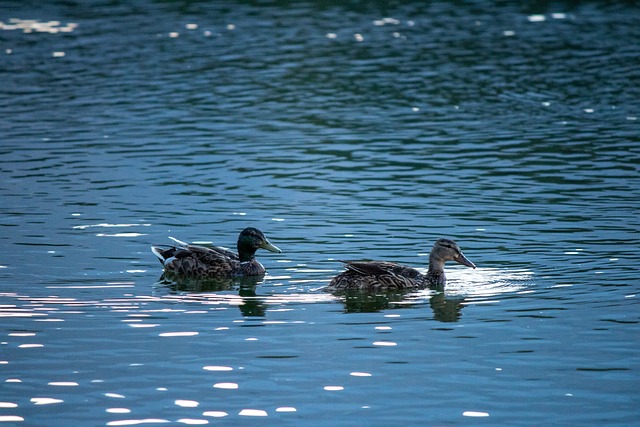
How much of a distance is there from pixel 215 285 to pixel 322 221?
14.7 feet

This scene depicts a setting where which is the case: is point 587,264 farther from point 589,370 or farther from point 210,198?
point 210,198

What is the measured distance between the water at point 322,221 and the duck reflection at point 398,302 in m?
0.07

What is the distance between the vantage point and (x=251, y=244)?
20.4 m

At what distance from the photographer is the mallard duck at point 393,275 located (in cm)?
1875

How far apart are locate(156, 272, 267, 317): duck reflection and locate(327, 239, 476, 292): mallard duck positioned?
1163 millimetres

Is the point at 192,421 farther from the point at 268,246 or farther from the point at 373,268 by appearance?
the point at 268,246

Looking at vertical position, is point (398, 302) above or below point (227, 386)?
above

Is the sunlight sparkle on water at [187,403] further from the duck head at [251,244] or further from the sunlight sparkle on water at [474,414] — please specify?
the duck head at [251,244]

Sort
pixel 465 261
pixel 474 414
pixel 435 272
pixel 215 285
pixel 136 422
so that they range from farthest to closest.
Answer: pixel 215 285 < pixel 465 261 < pixel 435 272 < pixel 474 414 < pixel 136 422

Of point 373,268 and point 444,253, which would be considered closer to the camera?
point 373,268

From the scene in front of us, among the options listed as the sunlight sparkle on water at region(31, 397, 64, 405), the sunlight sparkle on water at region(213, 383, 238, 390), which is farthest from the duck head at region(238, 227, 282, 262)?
the sunlight sparkle on water at region(31, 397, 64, 405)

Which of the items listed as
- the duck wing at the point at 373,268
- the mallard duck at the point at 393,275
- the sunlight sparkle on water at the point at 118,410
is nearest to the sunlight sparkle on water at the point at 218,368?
the sunlight sparkle on water at the point at 118,410

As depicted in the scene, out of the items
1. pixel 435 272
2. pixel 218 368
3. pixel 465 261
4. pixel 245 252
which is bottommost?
pixel 218 368

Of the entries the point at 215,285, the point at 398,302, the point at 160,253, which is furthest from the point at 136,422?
the point at 160,253
